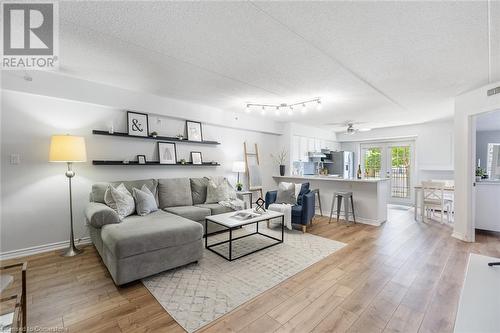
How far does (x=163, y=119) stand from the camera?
4.45 meters

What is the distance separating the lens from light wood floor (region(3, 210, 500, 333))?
70.1 inches

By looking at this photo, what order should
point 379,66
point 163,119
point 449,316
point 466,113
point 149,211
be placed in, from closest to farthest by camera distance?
point 449,316, point 379,66, point 149,211, point 466,113, point 163,119

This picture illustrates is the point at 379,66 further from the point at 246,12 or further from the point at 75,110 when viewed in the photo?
the point at 75,110

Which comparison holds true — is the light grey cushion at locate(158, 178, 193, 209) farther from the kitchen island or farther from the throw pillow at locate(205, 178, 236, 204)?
the kitchen island

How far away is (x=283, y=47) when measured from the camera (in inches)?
97.3

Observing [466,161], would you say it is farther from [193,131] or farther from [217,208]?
[193,131]

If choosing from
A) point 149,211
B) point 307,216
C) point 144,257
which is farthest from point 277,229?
point 144,257

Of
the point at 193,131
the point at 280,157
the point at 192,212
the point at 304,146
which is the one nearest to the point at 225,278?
the point at 192,212

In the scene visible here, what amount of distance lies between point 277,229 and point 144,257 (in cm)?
261

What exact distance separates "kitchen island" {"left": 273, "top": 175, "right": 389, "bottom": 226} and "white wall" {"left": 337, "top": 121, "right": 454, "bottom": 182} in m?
2.68

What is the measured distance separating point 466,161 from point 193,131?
196 inches

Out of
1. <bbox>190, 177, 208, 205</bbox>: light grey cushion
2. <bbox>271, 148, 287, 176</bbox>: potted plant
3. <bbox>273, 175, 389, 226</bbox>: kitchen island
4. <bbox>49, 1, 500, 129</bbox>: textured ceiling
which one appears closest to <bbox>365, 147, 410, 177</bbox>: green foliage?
<bbox>273, 175, 389, 226</bbox>: kitchen island

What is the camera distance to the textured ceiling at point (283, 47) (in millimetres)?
1902

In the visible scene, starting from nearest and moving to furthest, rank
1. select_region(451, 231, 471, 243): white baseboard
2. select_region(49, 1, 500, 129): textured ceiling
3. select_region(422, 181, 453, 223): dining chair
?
select_region(49, 1, 500, 129): textured ceiling, select_region(451, 231, 471, 243): white baseboard, select_region(422, 181, 453, 223): dining chair
